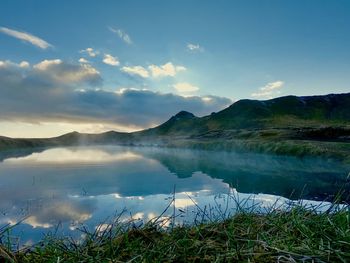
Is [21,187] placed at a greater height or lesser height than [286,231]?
→ lesser

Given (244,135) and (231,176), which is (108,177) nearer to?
(231,176)

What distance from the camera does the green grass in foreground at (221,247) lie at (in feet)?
8.98

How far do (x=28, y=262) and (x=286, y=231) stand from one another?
281 centimetres

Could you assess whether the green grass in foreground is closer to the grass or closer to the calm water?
the grass

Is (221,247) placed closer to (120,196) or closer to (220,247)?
(220,247)

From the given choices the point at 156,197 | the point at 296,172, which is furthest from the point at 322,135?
the point at 156,197

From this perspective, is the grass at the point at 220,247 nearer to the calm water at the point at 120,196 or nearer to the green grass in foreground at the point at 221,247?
the green grass in foreground at the point at 221,247

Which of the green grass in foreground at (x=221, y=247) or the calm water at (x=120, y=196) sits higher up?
the green grass in foreground at (x=221, y=247)

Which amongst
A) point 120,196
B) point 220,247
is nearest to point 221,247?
point 220,247

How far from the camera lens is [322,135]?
7088 cm

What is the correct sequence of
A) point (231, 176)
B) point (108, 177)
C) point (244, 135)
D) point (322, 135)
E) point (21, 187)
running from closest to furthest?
point (21, 187) → point (108, 177) → point (231, 176) → point (322, 135) → point (244, 135)

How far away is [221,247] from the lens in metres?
3.38

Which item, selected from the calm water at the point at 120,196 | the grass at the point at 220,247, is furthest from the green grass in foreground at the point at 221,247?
the calm water at the point at 120,196

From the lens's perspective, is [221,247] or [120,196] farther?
[120,196]
